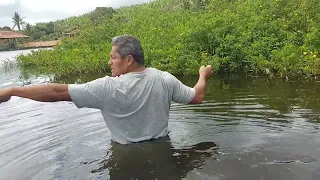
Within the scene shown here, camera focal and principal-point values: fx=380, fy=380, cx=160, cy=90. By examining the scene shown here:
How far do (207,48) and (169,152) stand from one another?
9022 mm

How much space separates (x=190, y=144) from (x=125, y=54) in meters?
1.66

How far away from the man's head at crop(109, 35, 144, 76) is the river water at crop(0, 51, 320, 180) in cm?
88

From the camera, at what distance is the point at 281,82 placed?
1016cm

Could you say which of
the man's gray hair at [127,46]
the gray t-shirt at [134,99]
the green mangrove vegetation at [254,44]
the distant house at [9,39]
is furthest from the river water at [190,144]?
the distant house at [9,39]

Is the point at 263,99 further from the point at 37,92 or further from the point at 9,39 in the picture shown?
the point at 9,39

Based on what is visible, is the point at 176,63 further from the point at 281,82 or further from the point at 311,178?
the point at 311,178

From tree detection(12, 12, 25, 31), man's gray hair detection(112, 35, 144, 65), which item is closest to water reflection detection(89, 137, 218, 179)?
man's gray hair detection(112, 35, 144, 65)

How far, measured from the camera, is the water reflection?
3.81m

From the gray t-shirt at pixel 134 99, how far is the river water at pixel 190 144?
0.69 feet

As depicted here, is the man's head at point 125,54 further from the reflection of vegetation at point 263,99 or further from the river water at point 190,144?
the reflection of vegetation at point 263,99

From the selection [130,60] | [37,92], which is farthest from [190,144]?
[37,92]

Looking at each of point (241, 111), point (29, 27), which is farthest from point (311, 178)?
point (29, 27)

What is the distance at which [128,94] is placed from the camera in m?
3.65

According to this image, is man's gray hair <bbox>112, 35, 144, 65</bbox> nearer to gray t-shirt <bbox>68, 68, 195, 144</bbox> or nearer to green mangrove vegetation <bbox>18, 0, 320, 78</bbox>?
gray t-shirt <bbox>68, 68, 195, 144</bbox>
